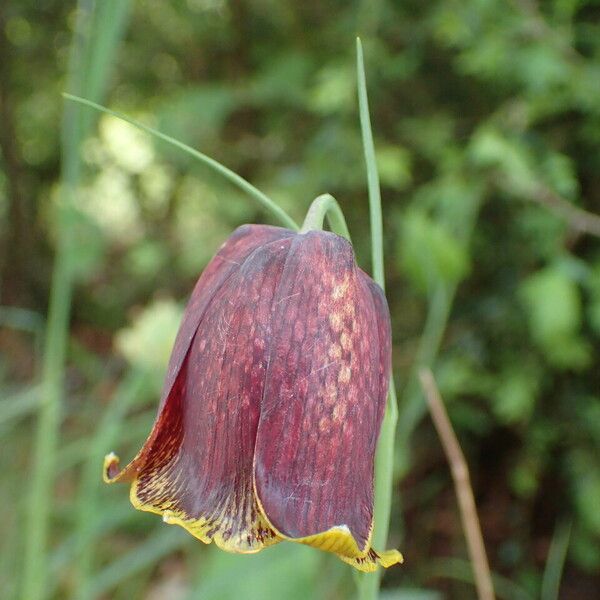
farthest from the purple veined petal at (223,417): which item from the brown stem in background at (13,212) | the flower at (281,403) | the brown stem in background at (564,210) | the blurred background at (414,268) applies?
the brown stem in background at (13,212)

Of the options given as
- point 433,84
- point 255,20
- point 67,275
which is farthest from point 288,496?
point 255,20

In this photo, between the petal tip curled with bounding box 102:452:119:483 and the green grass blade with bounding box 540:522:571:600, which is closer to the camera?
the petal tip curled with bounding box 102:452:119:483

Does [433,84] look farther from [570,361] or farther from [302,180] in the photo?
[570,361]

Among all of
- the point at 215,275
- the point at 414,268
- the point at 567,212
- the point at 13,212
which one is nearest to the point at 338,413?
the point at 215,275

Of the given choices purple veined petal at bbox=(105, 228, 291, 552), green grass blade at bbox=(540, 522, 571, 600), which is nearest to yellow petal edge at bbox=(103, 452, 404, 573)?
purple veined petal at bbox=(105, 228, 291, 552)

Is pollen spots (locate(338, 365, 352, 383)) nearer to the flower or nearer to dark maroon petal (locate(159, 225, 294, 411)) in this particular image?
the flower

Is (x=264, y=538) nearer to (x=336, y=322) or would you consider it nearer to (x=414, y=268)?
(x=336, y=322)

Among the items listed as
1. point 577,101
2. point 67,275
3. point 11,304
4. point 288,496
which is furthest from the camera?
point 11,304

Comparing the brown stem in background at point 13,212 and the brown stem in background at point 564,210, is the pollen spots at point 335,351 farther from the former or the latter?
the brown stem in background at point 13,212
